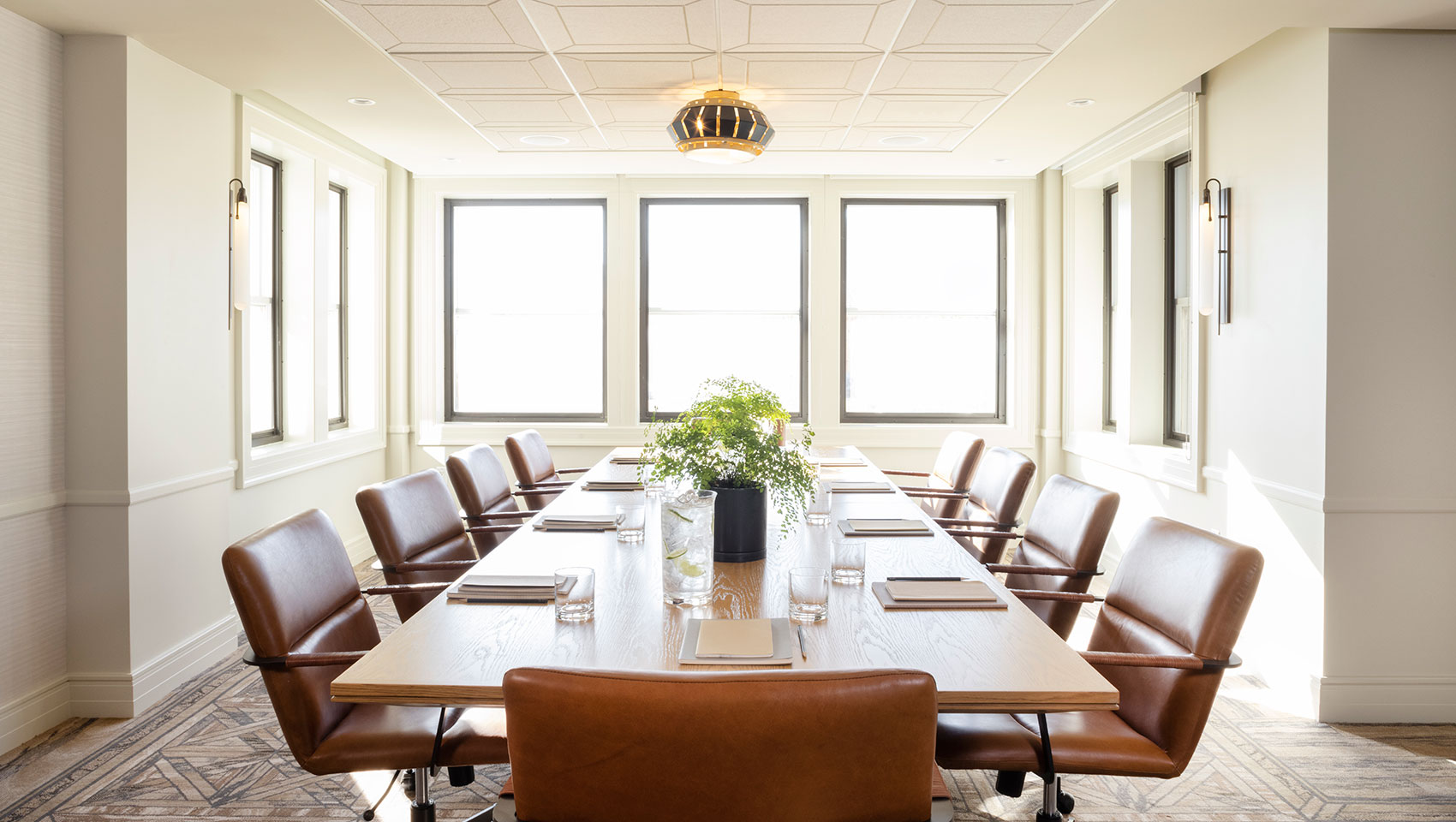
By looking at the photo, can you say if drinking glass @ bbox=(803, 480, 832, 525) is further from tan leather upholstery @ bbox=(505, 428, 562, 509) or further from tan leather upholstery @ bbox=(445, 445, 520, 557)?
tan leather upholstery @ bbox=(505, 428, 562, 509)

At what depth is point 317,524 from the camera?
2.13 metres

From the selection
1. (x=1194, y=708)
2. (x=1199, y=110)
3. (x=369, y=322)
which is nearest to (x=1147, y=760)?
(x=1194, y=708)

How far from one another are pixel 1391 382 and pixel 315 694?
11.6ft

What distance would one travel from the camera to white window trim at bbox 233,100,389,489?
410 cm

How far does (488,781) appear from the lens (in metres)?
2.68

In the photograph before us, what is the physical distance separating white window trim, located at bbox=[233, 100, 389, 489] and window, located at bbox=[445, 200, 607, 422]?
567mm

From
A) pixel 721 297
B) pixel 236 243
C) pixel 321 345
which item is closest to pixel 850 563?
pixel 236 243

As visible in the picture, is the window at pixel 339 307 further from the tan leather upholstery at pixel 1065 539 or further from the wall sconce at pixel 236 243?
the tan leather upholstery at pixel 1065 539

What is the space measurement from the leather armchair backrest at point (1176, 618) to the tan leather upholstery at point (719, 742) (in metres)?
1.01

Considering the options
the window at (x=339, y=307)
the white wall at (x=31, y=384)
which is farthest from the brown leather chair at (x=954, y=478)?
the window at (x=339, y=307)

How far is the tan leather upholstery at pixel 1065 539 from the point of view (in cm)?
243

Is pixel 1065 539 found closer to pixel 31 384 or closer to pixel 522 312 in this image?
pixel 31 384

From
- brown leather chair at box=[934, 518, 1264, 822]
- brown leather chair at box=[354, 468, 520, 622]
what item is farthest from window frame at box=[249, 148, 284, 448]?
brown leather chair at box=[934, 518, 1264, 822]

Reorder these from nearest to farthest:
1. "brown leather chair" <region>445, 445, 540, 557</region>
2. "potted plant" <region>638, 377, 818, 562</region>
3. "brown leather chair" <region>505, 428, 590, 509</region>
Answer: "potted plant" <region>638, 377, 818, 562</region> → "brown leather chair" <region>445, 445, 540, 557</region> → "brown leather chair" <region>505, 428, 590, 509</region>
